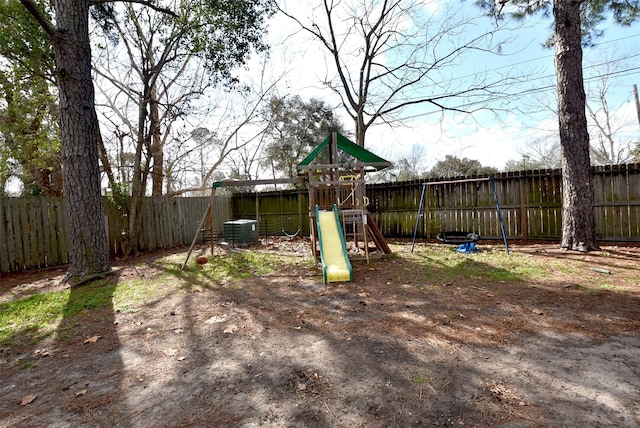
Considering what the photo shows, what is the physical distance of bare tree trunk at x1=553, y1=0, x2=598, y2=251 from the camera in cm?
620

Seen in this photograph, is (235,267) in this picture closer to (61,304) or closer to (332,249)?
(332,249)

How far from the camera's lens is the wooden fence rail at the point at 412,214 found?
23.0 ft

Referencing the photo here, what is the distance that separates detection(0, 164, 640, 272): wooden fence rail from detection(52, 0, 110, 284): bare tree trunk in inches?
97.5

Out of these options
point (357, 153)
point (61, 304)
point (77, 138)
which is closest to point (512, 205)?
point (357, 153)

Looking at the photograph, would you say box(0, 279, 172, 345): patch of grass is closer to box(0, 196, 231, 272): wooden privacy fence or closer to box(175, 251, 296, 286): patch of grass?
box(175, 251, 296, 286): patch of grass

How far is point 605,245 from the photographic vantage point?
23.6 ft

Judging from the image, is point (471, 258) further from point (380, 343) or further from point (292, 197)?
point (292, 197)

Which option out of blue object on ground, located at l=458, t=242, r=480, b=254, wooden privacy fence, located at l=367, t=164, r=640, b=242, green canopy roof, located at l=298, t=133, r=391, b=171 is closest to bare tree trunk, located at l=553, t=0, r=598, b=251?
blue object on ground, located at l=458, t=242, r=480, b=254

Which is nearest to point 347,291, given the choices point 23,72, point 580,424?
point 580,424

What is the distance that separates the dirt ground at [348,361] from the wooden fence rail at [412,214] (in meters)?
4.42

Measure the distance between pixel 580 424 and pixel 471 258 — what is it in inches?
199

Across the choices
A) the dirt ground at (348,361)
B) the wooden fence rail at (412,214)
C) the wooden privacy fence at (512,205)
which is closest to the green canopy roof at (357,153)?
the wooden privacy fence at (512,205)

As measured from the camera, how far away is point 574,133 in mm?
6254

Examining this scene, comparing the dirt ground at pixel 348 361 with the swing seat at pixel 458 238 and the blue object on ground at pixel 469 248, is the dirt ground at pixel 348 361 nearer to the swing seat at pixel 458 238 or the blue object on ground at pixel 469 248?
the swing seat at pixel 458 238
